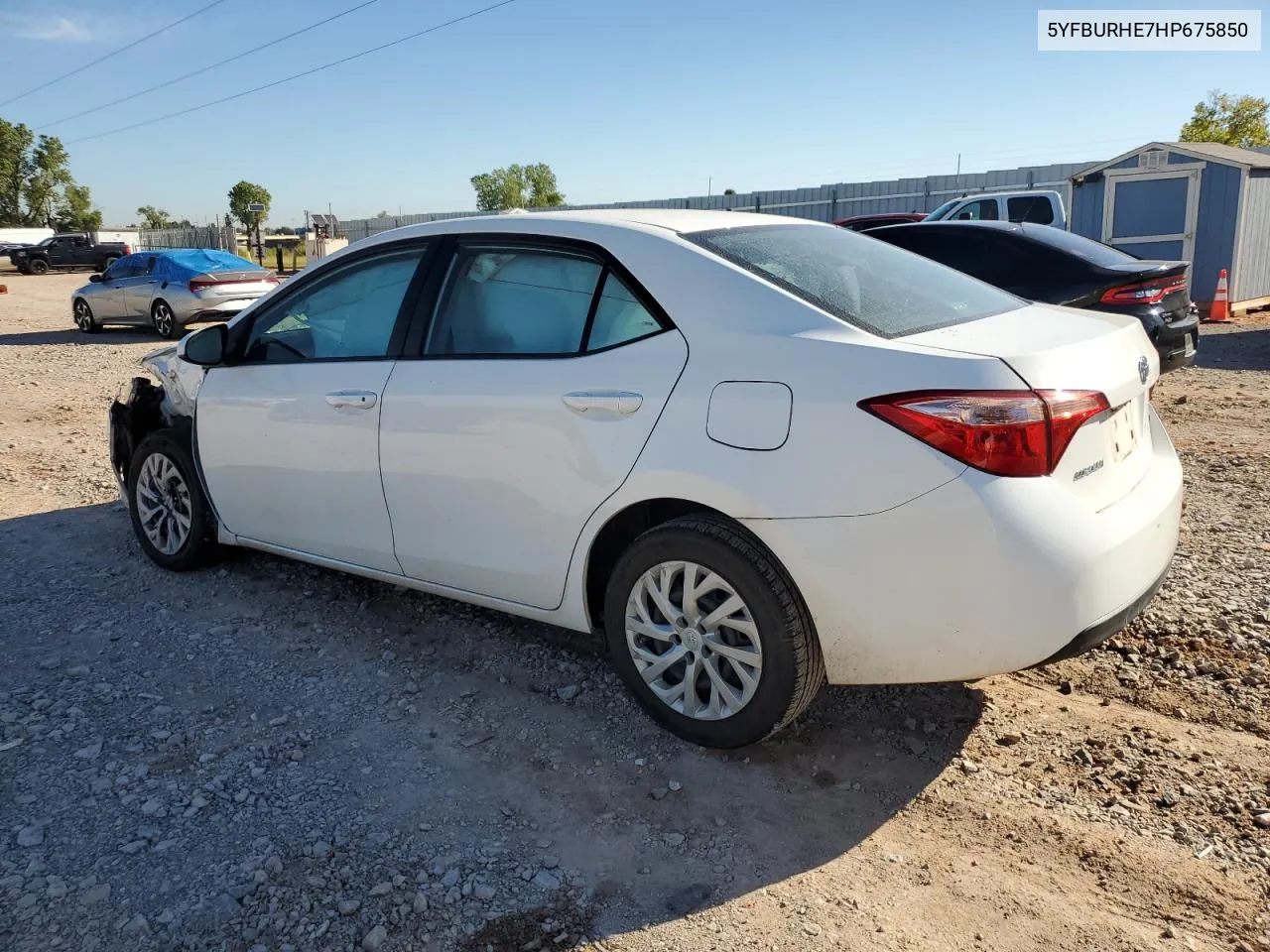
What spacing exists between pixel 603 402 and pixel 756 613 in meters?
0.83

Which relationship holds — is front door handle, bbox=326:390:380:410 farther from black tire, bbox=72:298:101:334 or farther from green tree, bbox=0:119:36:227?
green tree, bbox=0:119:36:227

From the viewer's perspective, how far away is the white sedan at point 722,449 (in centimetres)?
275

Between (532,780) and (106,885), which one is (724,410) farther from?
(106,885)

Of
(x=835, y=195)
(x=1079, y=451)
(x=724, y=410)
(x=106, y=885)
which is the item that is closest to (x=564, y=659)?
(x=724, y=410)

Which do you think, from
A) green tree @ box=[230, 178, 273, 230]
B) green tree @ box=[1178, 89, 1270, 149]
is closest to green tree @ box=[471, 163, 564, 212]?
green tree @ box=[230, 178, 273, 230]

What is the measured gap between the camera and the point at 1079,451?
2834 mm

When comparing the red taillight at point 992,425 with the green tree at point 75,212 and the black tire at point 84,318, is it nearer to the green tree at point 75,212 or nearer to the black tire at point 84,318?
the black tire at point 84,318

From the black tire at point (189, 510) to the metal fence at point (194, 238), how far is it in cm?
4547

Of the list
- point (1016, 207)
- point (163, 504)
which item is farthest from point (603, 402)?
point (1016, 207)

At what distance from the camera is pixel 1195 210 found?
15734 mm

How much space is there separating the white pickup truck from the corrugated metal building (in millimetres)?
854

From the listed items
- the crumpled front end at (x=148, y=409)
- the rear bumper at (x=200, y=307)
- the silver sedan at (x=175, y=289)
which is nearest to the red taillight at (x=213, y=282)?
the silver sedan at (x=175, y=289)

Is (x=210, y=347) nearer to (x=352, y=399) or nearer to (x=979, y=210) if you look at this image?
(x=352, y=399)

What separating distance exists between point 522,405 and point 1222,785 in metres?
2.46
